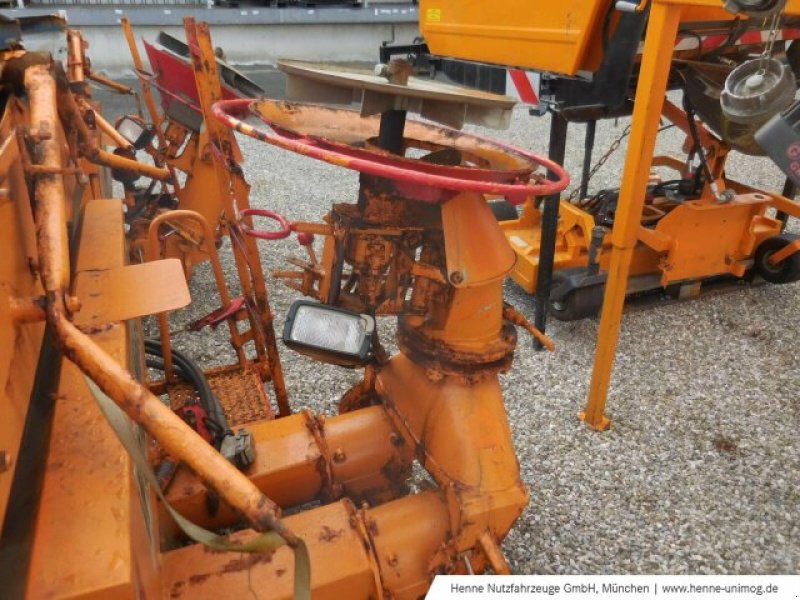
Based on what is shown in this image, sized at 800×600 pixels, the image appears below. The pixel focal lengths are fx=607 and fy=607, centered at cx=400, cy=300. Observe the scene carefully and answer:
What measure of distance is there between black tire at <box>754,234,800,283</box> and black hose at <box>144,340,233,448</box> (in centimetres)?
329

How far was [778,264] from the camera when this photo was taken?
3.66 meters

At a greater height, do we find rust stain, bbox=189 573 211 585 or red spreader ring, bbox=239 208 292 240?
red spreader ring, bbox=239 208 292 240

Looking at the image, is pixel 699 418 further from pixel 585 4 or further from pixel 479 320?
pixel 585 4

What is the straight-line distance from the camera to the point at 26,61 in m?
1.35

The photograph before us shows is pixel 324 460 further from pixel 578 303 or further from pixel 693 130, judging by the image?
pixel 693 130

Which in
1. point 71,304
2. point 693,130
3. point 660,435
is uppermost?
point 71,304

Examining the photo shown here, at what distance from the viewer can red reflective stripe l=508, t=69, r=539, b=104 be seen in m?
3.25

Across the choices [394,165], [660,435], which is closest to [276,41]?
[660,435]

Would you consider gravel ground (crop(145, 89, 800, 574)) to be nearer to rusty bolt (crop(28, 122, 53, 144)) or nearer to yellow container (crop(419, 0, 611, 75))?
yellow container (crop(419, 0, 611, 75))

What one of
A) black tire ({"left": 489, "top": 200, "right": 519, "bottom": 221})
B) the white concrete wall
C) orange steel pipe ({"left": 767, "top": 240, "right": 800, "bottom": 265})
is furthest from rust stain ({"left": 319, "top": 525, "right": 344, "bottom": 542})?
the white concrete wall

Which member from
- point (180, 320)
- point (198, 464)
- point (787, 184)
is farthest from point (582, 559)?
point (787, 184)

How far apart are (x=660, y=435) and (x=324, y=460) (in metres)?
1.62

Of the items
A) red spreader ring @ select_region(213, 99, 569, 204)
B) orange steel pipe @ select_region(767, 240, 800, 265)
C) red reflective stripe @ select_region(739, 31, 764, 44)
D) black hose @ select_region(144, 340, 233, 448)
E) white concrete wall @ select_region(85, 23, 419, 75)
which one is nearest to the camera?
red spreader ring @ select_region(213, 99, 569, 204)

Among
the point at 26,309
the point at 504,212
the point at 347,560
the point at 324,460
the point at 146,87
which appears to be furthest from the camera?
the point at 504,212
